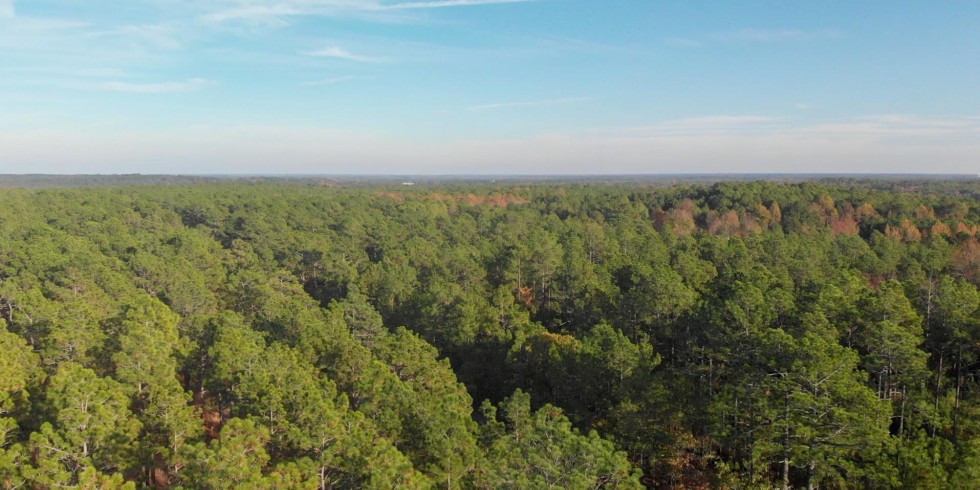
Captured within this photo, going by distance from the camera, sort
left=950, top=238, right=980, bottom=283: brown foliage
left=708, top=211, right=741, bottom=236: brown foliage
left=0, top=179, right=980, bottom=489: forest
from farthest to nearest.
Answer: left=708, top=211, right=741, bottom=236: brown foliage, left=950, top=238, right=980, bottom=283: brown foliage, left=0, top=179, right=980, bottom=489: forest

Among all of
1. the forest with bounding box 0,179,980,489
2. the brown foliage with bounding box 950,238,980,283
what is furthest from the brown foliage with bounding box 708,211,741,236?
the brown foliage with bounding box 950,238,980,283

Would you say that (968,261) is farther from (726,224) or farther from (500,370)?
(500,370)

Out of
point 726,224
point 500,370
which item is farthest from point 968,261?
point 500,370

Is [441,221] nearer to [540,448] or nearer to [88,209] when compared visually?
[88,209]

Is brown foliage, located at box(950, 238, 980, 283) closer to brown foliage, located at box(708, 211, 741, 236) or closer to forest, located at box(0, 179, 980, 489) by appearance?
forest, located at box(0, 179, 980, 489)

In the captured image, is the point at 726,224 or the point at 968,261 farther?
the point at 726,224

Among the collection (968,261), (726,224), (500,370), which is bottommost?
(500,370)

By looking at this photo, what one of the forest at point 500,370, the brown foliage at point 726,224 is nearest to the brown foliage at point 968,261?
the forest at point 500,370

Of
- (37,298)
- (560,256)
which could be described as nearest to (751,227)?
(560,256)
